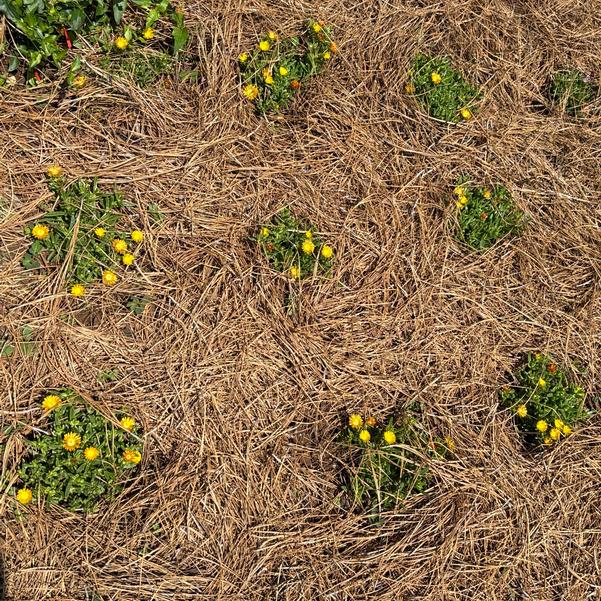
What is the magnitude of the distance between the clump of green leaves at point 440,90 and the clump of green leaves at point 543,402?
1.75 meters

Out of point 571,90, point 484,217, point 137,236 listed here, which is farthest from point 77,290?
point 571,90

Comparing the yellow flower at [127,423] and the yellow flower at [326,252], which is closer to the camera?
the yellow flower at [127,423]

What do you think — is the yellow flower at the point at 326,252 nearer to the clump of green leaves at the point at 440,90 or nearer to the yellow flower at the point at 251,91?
the yellow flower at the point at 251,91

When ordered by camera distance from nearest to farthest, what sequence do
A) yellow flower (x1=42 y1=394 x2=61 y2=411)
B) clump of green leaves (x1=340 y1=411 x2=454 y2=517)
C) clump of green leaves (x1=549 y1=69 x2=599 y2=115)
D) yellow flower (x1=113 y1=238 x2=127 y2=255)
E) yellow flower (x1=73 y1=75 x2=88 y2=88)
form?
1. yellow flower (x1=42 y1=394 x2=61 y2=411)
2. clump of green leaves (x1=340 y1=411 x2=454 y2=517)
3. yellow flower (x1=113 y1=238 x2=127 y2=255)
4. yellow flower (x1=73 y1=75 x2=88 y2=88)
5. clump of green leaves (x1=549 y1=69 x2=599 y2=115)

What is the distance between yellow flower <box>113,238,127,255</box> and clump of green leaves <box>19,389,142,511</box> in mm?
754

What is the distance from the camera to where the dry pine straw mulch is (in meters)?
2.44

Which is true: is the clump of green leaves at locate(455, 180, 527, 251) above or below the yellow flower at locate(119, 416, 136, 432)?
above

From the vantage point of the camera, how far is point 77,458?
2.34 m

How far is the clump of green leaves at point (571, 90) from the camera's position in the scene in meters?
4.03

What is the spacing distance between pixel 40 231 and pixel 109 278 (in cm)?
41

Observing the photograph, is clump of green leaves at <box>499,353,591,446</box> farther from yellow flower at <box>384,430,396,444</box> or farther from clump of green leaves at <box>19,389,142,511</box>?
clump of green leaves at <box>19,389,142,511</box>

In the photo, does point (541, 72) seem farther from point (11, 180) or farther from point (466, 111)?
point (11, 180)

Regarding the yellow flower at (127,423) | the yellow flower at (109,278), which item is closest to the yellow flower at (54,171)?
the yellow flower at (109,278)

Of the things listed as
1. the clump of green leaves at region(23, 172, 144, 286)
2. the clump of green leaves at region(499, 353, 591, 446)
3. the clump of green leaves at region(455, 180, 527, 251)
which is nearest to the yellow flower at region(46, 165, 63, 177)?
the clump of green leaves at region(23, 172, 144, 286)
